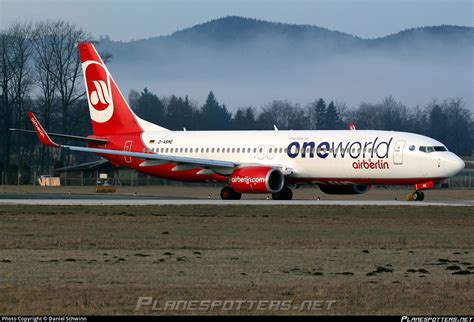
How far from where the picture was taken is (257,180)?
54125 millimetres

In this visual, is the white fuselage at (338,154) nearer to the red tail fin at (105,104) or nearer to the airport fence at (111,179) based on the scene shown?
the red tail fin at (105,104)

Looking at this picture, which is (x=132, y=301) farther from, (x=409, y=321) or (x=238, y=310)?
(x=409, y=321)

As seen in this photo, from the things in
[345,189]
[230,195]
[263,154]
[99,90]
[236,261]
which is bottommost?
[236,261]

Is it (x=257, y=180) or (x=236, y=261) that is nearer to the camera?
(x=236, y=261)

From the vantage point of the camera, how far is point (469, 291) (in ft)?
63.0

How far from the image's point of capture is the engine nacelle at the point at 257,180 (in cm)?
5406

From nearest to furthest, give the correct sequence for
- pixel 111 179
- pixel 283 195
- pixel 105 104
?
→ pixel 283 195
pixel 105 104
pixel 111 179

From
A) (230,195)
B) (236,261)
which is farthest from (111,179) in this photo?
(236,261)

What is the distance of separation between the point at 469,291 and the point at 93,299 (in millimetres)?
6368

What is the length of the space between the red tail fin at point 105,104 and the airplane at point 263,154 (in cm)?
6

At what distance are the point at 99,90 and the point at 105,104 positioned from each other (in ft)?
3.20

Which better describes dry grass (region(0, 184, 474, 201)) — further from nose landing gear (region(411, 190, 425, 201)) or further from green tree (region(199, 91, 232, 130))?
green tree (region(199, 91, 232, 130))

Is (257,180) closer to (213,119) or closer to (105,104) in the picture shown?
(105,104)

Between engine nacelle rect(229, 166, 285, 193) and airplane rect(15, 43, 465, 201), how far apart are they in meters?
0.05
